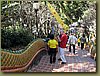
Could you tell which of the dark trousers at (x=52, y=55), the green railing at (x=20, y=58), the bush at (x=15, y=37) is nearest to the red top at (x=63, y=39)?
the dark trousers at (x=52, y=55)

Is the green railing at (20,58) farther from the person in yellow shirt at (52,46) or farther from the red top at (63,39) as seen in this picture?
the red top at (63,39)

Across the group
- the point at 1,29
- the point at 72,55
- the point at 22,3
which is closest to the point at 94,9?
the point at 72,55

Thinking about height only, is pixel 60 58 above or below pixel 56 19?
below

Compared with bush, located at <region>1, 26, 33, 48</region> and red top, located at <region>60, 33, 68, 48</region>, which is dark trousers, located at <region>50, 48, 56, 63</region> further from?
bush, located at <region>1, 26, 33, 48</region>

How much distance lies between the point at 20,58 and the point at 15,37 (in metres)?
0.27

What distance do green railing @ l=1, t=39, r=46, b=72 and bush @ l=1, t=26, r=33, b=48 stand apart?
0.28 ft

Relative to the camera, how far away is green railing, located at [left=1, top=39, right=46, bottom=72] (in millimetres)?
3254

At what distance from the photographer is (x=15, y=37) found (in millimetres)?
3295

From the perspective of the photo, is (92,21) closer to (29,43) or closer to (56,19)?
(56,19)

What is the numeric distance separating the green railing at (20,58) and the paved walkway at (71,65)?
0.12 meters

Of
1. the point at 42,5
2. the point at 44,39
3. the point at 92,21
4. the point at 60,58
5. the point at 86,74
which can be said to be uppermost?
the point at 42,5

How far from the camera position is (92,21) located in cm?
331

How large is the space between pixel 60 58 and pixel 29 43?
44 centimetres

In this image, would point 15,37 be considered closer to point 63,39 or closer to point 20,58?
point 20,58
